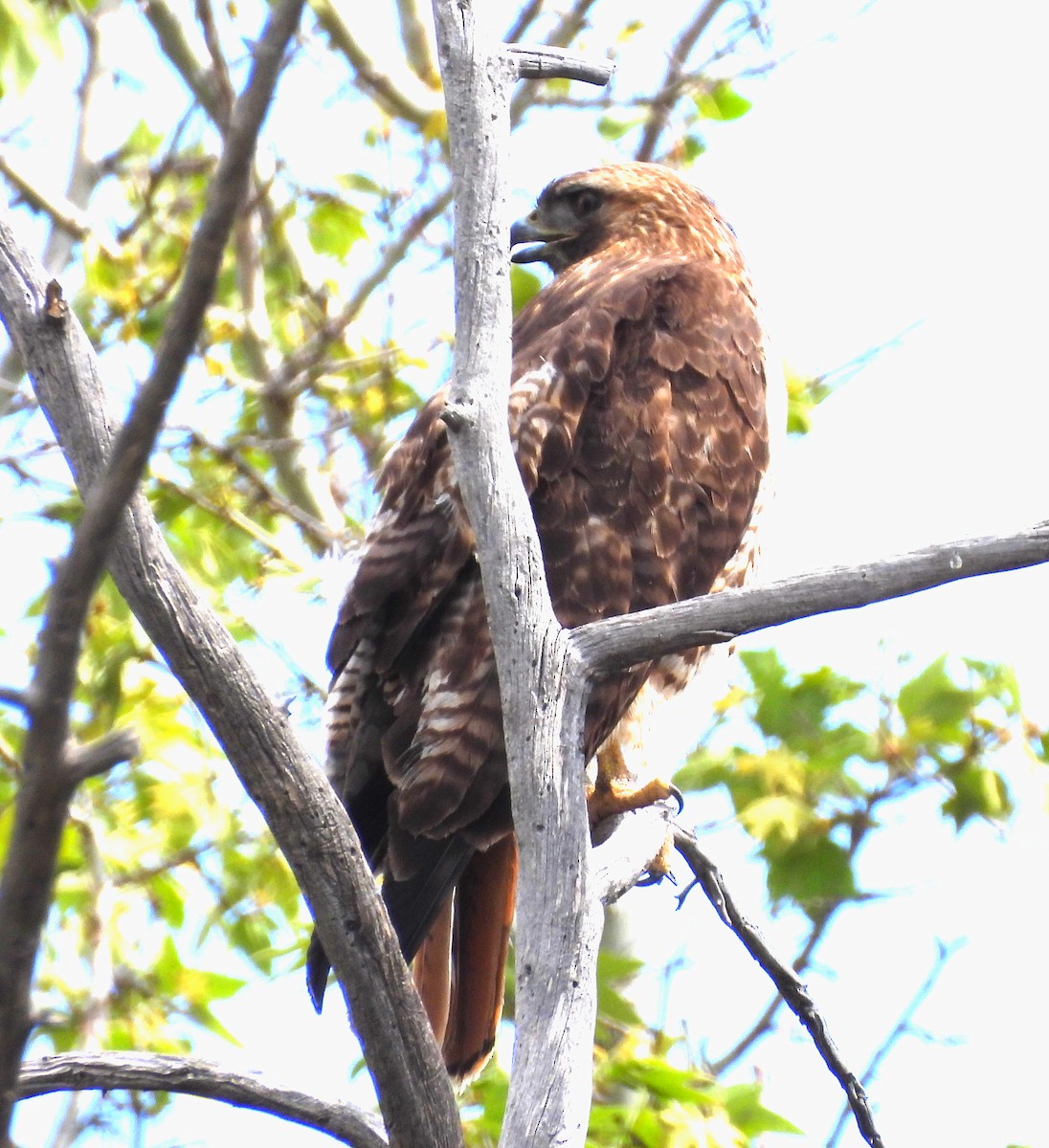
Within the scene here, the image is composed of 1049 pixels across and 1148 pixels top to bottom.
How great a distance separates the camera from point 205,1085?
197 centimetres

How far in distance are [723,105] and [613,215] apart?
1381mm

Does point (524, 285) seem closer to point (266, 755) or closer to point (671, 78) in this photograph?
point (671, 78)

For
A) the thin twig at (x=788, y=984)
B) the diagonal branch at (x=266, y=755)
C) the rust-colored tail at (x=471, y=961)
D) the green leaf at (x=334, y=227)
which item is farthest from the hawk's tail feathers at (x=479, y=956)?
the green leaf at (x=334, y=227)

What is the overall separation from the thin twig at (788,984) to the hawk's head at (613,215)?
204cm

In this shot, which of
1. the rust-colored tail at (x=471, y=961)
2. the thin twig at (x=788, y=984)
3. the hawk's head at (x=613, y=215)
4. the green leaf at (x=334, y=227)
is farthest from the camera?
the green leaf at (x=334, y=227)

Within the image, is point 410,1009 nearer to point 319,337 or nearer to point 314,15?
point 319,337

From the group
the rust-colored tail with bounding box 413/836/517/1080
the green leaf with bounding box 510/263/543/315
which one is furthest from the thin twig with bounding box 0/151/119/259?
the rust-colored tail with bounding box 413/836/517/1080

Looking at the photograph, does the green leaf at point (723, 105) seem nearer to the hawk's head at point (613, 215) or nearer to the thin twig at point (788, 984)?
the hawk's head at point (613, 215)

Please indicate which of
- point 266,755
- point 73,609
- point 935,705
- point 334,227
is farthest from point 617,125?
point 73,609

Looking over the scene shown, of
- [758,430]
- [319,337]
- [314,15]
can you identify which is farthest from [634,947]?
[314,15]

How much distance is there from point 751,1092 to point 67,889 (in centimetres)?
297

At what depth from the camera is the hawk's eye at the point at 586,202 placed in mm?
4344

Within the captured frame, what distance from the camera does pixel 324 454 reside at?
608cm

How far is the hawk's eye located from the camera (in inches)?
171
